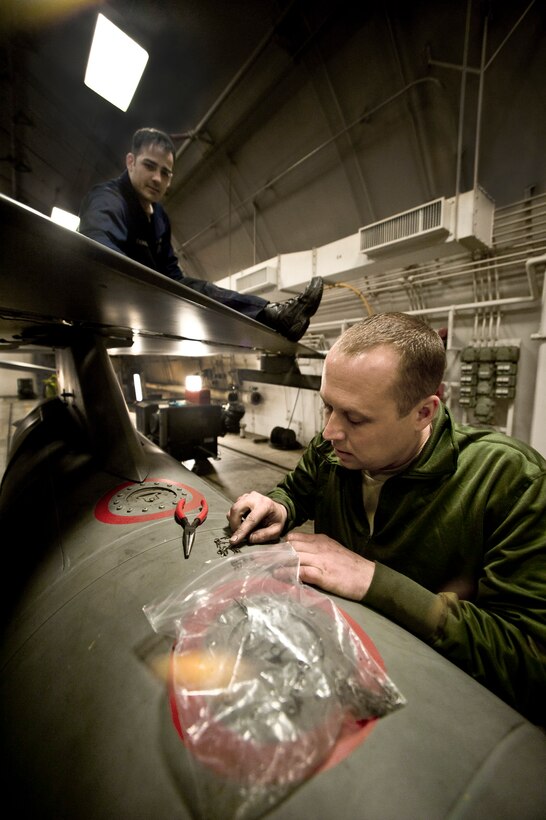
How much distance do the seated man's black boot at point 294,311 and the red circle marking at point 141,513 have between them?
115 cm

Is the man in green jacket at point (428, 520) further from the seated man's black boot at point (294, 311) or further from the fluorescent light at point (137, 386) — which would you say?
the fluorescent light at point (137, 386)

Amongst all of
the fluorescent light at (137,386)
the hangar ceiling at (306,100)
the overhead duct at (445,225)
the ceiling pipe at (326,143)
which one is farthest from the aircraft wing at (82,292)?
the ceiling pipe at (326,143)

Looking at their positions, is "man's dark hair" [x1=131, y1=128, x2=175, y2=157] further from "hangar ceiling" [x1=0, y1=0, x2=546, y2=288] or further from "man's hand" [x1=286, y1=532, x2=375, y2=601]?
"man's hand" [x1=286, y1=532, x2=375, y2=601]

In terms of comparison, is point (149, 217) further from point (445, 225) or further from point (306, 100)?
point (306, 100)

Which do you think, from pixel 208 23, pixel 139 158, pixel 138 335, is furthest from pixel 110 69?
pixel 138 335

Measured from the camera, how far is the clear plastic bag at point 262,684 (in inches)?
13.8

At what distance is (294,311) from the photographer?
6.14 ft

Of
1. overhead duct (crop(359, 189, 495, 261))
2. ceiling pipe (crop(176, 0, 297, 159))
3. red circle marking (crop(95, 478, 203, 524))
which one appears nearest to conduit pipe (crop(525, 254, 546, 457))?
overhead duct (crop(359, 189, 495, 261))

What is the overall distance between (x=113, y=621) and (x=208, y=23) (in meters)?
4.85

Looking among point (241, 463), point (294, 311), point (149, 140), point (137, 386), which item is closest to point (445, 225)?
point (294, 311)

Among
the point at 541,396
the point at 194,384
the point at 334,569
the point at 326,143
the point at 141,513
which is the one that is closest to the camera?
the point at 334,569

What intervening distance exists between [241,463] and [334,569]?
3908 millimetres

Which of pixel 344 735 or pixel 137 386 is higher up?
pixel 137 386

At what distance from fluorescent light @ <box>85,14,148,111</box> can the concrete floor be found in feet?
10.2
